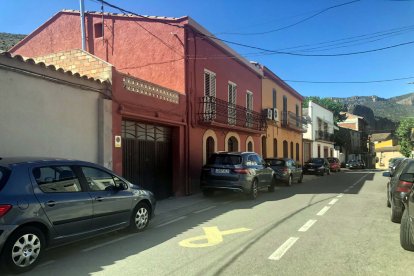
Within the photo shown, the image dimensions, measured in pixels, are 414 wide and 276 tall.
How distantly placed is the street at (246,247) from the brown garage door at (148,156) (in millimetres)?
2574

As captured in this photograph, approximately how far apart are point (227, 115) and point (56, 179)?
13327mm

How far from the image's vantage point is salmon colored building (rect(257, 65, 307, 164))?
2639cm

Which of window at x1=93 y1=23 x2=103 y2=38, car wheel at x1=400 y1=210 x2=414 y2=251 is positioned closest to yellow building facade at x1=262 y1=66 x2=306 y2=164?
window at x1=93 y1=23 x2=103 y2=38

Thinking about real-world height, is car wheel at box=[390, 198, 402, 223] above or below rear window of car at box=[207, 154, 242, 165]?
below

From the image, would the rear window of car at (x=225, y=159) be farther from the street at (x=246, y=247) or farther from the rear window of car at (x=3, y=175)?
the rear window of car at (x=3, y=175)

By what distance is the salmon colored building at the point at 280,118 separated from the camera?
86.6ft

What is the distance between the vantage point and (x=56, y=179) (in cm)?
632

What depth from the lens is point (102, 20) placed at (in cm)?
1706

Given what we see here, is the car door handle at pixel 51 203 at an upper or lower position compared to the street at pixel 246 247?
upper

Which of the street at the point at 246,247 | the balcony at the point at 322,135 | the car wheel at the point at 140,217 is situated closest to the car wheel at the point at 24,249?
the street at the point at 246,247

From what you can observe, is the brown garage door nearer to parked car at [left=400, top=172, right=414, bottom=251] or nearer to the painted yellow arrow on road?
the painted yellow arrow on road

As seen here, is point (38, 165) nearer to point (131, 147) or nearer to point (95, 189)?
point (95, 189)

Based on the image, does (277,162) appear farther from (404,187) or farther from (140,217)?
(140,217)

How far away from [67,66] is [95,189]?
7261 millimetres
